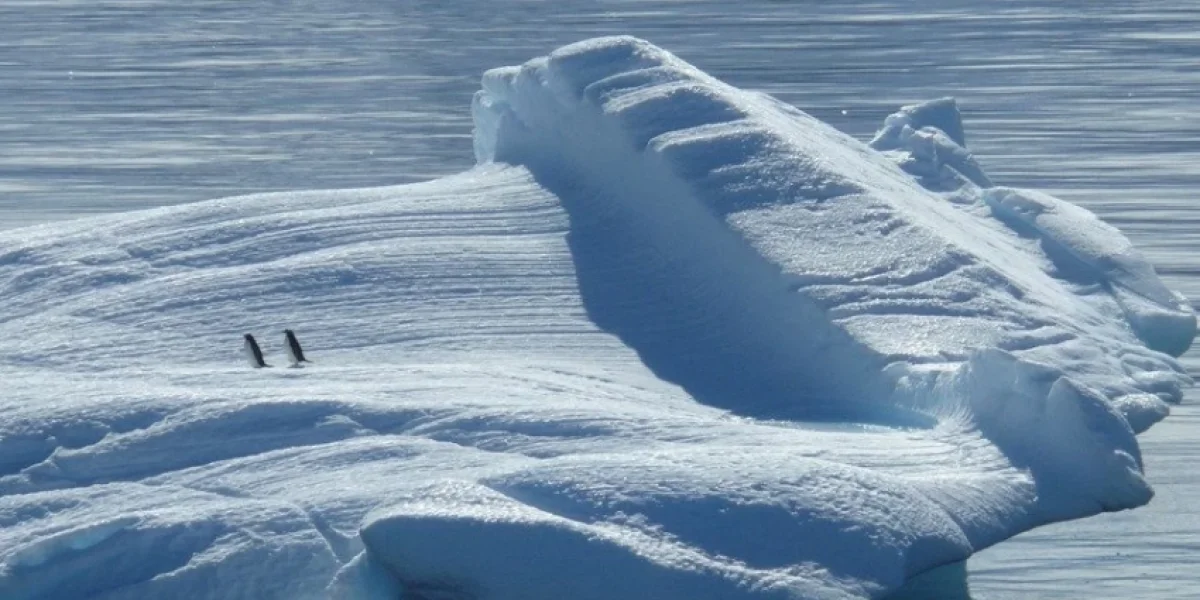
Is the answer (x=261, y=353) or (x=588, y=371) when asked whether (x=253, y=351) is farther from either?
→ (x=588, y=371)

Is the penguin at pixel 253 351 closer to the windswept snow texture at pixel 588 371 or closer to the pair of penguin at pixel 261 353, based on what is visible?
the pair of penguin at pixel 261 353

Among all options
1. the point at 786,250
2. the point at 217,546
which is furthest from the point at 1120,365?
the point at 217,546

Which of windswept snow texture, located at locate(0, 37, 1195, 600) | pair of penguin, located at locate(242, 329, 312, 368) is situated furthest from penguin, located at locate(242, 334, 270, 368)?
windswept snow texture, located at locate(0, 37, 1195, 600)

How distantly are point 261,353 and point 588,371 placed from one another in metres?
1.02

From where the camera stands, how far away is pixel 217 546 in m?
4.91

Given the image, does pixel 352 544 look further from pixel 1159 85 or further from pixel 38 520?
pixel 1159 85

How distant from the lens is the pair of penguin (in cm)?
621

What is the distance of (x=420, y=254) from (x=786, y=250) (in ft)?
4.34

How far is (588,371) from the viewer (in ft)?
21.0

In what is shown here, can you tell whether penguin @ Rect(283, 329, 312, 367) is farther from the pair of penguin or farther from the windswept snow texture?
the windswept snow texture

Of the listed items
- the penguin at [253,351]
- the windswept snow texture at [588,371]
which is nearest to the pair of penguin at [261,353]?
the penguin at [253,351]

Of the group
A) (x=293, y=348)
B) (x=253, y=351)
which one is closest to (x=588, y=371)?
(x=293, y=348)

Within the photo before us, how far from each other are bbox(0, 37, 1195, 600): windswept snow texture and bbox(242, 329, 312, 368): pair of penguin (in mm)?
116

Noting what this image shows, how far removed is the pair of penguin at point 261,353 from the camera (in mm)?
6211
